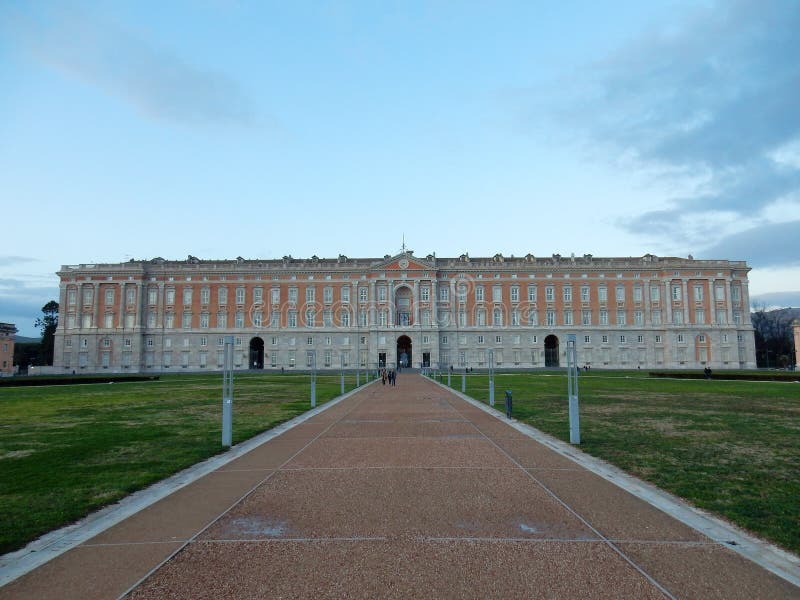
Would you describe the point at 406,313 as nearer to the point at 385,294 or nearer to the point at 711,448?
the point at 385,294

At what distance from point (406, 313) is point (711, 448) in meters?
71.1

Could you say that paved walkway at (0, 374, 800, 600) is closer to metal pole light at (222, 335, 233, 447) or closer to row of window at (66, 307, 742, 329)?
metal pole light at (222, 335, 233, 447)

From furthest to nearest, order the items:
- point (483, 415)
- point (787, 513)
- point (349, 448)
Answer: point (483, 415)
point (349, 448)
point (787, 513)

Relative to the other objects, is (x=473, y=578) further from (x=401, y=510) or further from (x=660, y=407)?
(x=660, y=407)

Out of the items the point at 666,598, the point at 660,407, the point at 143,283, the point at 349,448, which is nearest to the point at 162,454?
the point at 349,448

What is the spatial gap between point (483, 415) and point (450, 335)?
6269 centimetres

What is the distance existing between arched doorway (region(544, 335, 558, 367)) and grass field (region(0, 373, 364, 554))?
2556 inches

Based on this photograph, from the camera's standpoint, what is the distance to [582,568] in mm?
5336

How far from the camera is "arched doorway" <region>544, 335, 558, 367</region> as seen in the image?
271ft

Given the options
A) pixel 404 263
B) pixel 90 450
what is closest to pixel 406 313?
pixel 404 263

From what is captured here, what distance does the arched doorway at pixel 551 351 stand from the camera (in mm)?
82688

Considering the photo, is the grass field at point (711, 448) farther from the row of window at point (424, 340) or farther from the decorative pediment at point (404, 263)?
the decorative pediment at point (404, 263)

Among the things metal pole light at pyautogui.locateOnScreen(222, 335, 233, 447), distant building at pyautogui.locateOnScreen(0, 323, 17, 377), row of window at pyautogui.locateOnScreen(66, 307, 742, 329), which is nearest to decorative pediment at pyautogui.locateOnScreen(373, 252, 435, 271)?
row of window at pyautogui.locateOnScreen(66, 307, 742, 329)

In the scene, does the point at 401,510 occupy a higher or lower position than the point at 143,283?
lower
